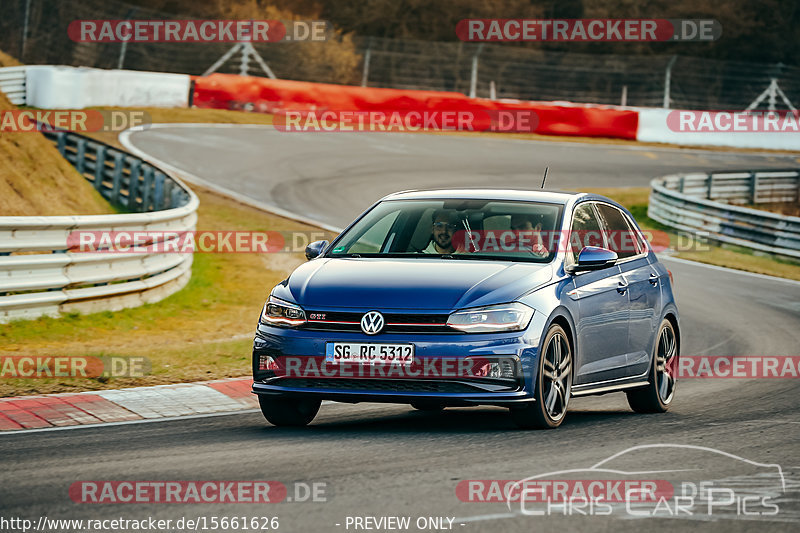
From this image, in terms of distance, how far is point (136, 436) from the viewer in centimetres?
807

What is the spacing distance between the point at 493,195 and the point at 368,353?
205 centimetres

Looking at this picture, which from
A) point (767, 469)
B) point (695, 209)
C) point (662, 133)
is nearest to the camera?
point (767, 469)

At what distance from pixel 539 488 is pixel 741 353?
8.31 meters

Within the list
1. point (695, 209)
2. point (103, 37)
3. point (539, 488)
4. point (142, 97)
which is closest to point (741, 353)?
point (539, 488)

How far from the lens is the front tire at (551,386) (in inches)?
314

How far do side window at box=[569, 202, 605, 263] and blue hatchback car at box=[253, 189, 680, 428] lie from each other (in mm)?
11

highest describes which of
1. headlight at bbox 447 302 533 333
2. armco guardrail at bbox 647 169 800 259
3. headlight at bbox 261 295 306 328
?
headlight at bbox 447 302 533 333

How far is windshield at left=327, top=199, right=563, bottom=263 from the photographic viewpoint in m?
8.73

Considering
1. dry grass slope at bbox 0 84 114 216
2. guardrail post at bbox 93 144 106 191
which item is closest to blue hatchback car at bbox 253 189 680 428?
dry grass slope at bbox 0 84 114 216

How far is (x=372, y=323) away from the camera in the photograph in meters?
7.73

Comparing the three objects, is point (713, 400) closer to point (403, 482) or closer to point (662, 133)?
point (403, 482)

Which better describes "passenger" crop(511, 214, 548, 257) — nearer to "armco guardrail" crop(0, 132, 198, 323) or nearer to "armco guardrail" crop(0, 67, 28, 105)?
"armco guardrail" crop(0, 132, 198, 323)

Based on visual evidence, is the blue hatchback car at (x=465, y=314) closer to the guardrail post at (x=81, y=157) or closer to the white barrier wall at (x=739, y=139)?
the guardrail post at (x=81, y=157)

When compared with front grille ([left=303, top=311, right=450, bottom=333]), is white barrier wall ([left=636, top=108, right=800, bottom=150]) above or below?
below
